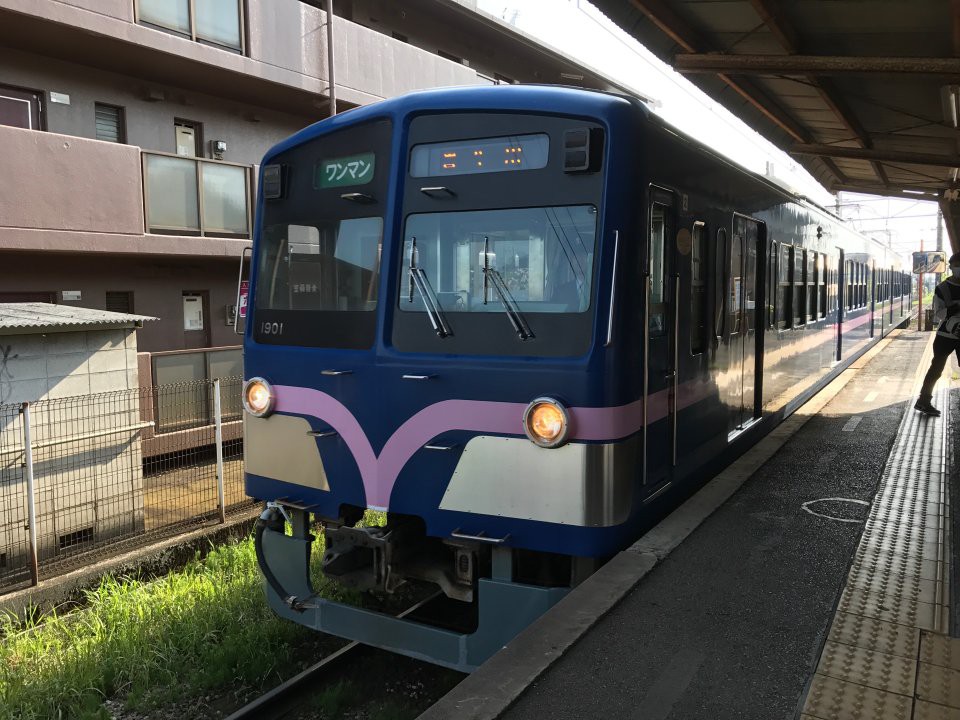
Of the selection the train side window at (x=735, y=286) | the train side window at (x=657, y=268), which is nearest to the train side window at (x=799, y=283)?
the train side window at (x=735, y=286)

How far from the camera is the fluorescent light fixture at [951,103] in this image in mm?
6820

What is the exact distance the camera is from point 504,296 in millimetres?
3918

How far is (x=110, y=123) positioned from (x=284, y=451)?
29.8 feet

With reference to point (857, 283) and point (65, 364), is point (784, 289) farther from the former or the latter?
point (857, 283)

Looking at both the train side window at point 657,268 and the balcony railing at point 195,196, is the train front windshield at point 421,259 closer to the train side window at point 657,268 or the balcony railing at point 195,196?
the train side window at point 657,268

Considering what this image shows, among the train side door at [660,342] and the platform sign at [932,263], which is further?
the platform sign at [932,263]

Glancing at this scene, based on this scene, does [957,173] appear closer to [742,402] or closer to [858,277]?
[858,277]

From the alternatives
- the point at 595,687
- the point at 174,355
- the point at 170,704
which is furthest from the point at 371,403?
the point at 174,355

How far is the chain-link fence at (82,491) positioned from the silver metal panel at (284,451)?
2642 millimetres

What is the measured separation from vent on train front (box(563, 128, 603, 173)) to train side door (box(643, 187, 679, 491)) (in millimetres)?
506

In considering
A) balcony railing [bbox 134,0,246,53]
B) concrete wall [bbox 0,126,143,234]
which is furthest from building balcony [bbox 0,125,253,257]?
balcony railing [bbox 134,0,246,53]

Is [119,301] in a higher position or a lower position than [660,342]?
higher

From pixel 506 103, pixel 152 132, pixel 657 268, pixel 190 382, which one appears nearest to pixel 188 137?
pixel 152 132

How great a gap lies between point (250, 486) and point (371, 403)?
117 centimetres
